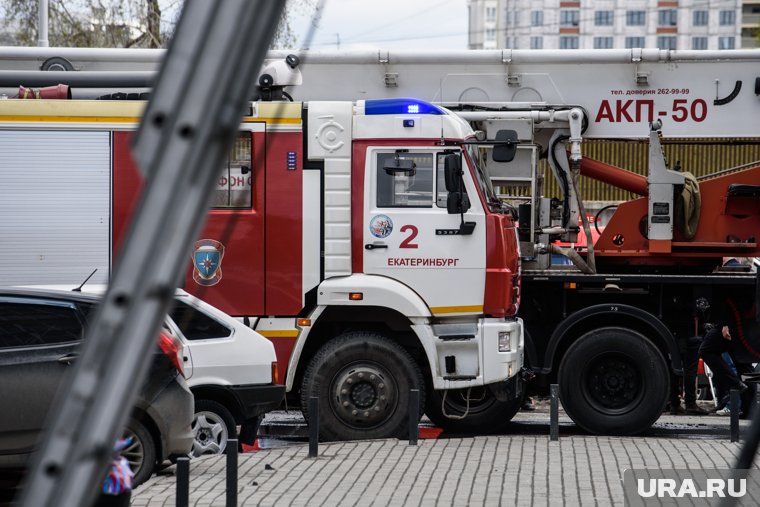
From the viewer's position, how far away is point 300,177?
11.7 m

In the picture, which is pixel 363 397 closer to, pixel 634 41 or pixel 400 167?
pixel 400 167

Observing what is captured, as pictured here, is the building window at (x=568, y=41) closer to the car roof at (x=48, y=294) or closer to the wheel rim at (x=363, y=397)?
the wheel rim at (x=363, y=397)

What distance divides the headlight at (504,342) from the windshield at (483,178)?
47.1 inches

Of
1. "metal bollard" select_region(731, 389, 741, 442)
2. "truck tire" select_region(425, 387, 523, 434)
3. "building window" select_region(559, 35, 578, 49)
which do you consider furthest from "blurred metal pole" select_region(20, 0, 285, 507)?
"building window" select_region(559, 35, 578, 49)

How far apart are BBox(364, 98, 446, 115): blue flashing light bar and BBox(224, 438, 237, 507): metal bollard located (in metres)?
4.99

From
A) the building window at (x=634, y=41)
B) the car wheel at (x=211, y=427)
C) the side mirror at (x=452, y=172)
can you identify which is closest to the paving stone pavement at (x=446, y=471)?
the car wheel at (x=211, y=427)

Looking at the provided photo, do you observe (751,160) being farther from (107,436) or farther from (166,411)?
(107,436)

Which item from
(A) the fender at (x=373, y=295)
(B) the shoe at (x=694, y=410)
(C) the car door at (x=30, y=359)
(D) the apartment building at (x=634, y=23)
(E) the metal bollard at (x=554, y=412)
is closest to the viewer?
(C) the car door at (x=30, y=359)

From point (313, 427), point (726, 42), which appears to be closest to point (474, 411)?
point (313, 427)

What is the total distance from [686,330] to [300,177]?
4587 mm

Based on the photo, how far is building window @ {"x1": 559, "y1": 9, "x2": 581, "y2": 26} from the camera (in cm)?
13788

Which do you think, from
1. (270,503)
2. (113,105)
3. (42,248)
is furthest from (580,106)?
(270,503)

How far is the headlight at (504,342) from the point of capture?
461 inches

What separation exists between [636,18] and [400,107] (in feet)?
431
